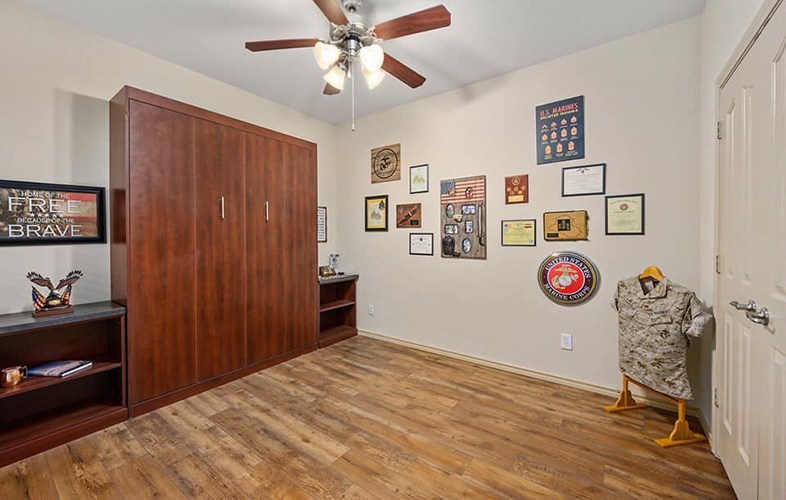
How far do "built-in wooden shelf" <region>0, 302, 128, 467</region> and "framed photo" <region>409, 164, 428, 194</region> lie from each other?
2.71 meters

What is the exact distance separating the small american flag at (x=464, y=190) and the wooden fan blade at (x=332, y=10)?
5.91 feet

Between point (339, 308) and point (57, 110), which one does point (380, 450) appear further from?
point (57, 110)

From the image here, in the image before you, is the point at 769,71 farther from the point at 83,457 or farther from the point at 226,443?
the point at 83,457

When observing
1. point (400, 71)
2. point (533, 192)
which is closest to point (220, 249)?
point (400, 71)

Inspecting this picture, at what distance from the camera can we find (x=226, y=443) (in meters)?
1.99

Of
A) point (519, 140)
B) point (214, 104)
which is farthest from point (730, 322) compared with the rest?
point (214, 104)

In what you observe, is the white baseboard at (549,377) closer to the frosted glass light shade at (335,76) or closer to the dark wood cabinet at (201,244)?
the dark wood cabinet at (201,244)

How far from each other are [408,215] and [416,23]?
2056 mm

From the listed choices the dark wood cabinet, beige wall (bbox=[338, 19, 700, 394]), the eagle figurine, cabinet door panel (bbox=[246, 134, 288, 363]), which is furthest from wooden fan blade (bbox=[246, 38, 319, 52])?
the eagle figurine

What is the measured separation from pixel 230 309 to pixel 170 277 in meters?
0.55

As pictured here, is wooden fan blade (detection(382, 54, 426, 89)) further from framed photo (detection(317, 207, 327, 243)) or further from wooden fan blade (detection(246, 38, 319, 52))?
framed photo (detection(317, 207, 327, 243))

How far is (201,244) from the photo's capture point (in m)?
2.63

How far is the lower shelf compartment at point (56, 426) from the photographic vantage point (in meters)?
1.81

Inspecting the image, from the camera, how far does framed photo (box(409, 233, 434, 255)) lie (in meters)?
3.50
